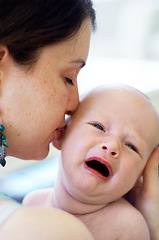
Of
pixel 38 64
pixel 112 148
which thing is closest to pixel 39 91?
pixel 38 64

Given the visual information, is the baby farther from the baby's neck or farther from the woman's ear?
the woman's ear

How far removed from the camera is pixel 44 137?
115 centimetres

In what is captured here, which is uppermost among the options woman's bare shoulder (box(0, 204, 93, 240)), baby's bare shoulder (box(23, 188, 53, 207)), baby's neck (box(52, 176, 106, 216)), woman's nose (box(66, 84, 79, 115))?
woman's nose (box(66, 84, 79, 115))

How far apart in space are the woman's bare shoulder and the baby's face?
0.33 meters

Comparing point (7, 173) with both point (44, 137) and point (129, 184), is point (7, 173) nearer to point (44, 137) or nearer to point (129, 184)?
point (44, 137)

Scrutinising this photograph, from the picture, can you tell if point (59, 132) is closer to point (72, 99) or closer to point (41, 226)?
point (72, 99)

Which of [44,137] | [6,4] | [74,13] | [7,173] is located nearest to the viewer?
[6,4]

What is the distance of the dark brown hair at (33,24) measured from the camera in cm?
92

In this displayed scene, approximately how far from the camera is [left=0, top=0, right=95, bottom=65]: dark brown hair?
36.0 inches

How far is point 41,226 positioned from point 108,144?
0.43 meters

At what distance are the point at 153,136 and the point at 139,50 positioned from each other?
1.08 m

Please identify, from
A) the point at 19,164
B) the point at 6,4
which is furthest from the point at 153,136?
the point at 19,164

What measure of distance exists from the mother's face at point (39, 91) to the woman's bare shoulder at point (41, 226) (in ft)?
1.12

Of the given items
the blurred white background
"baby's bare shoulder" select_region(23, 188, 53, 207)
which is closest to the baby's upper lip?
"baby's bare shoulder" select_region(23, 188, 53, 207)
